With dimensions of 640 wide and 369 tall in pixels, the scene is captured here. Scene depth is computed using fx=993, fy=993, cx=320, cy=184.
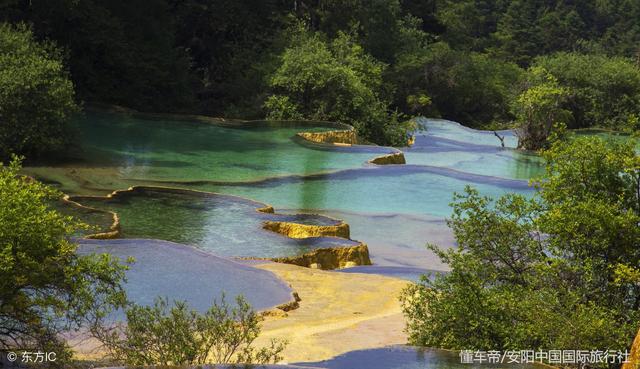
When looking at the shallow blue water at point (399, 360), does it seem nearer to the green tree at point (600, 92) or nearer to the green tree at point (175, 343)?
the green tree at point (175, 343)

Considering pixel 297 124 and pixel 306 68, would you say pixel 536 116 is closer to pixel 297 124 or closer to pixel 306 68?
pixel 306 68

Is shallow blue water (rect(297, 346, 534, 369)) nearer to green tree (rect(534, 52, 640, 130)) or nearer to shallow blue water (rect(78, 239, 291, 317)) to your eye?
shallow blue water (rect(78, 239, 291, 317))

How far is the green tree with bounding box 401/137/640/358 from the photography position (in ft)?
26.5

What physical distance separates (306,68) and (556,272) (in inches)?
735

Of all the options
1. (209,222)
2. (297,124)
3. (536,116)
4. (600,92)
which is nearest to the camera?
(209,222)

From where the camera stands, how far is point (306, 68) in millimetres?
26891

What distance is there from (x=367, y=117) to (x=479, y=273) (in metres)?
17.7

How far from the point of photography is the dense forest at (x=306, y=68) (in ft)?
88.4

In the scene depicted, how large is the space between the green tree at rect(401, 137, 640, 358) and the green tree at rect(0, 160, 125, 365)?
2900 millimetres

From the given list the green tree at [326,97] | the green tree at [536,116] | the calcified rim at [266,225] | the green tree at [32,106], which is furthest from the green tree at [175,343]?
the green tree at [536,116]

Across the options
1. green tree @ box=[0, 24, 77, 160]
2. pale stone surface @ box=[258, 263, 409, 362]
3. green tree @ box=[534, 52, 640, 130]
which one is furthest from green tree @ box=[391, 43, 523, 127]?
pale stone surface @ box=[258, 263, 409, 362]

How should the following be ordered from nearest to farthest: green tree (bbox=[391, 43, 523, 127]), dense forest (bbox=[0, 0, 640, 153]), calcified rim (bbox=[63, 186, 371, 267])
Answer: calcified rim (bbox=[63, 186, 371, 267]), dense forest (bbox=[0, 0, 640, 153]), green tree (bbox=[391, 43, 523, 127])

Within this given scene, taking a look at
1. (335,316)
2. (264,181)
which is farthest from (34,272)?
(264,181)

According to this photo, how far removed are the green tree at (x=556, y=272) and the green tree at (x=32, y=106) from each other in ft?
36.1
